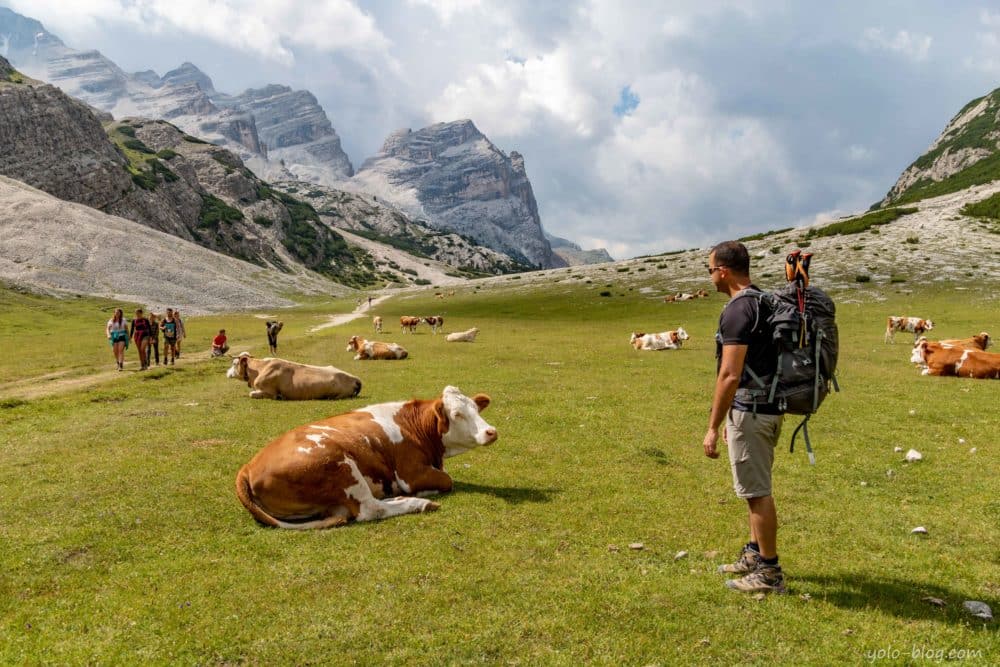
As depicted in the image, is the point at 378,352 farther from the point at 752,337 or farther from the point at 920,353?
the point at 752,337

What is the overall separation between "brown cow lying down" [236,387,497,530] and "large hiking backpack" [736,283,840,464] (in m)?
4.97

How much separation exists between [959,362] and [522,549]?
22967 millimetres

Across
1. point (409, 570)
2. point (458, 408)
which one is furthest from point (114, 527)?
point (458, 408)

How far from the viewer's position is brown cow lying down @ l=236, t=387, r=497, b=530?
29.8ft

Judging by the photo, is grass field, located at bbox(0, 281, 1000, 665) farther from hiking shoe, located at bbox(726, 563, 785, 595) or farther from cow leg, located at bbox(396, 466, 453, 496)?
cow leg, located at bbox(396, 466, 453, 496)

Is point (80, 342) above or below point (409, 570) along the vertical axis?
above

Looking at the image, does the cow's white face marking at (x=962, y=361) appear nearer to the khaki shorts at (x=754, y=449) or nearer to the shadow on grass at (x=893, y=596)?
the shadow on grass at (x=893, y=596)

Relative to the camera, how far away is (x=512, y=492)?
1083 cm

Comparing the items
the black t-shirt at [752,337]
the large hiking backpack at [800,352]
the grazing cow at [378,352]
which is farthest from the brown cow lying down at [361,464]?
the grazing cow at [378,352]

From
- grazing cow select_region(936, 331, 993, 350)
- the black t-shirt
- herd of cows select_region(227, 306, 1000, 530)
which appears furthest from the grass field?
grazing cow select_region(936, 331, 993, 350)

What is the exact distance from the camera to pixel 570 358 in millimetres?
31453

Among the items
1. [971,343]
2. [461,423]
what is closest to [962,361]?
[971,343]

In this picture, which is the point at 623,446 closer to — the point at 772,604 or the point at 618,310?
the point at 772,604

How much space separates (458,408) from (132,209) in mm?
200579
